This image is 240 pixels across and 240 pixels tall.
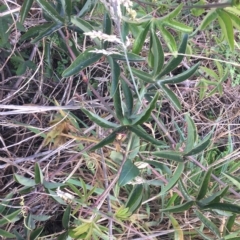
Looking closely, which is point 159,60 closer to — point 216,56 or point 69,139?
point 69,139

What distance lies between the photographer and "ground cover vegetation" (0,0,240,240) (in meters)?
0.90

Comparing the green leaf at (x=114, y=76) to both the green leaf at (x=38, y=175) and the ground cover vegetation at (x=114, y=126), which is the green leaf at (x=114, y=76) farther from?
the green leaf at (x=38, y=175)

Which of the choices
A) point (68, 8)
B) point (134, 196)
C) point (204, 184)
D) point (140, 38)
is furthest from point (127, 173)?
point (68, 8)

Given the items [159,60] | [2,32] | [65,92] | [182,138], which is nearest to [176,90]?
[182,138]

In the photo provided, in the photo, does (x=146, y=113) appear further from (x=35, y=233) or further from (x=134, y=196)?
(x=35, y=233)

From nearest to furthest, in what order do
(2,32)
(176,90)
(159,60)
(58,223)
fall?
(159,60), (2,32), (58,223), (176,90)

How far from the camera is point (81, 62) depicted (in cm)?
89

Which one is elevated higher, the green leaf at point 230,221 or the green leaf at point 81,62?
the green leaf at point 81,62

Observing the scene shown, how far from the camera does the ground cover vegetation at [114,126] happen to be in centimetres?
90

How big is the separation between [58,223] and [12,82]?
513 millimetres

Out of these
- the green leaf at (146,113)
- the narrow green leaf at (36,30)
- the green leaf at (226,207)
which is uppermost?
the narrow green leaf at (36,30)

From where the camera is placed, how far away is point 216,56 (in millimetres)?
1544

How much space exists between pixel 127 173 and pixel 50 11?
1.41ft

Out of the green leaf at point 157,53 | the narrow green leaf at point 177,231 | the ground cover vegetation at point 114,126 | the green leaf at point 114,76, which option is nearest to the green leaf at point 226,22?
the ground cover vegetation at point 114,126
